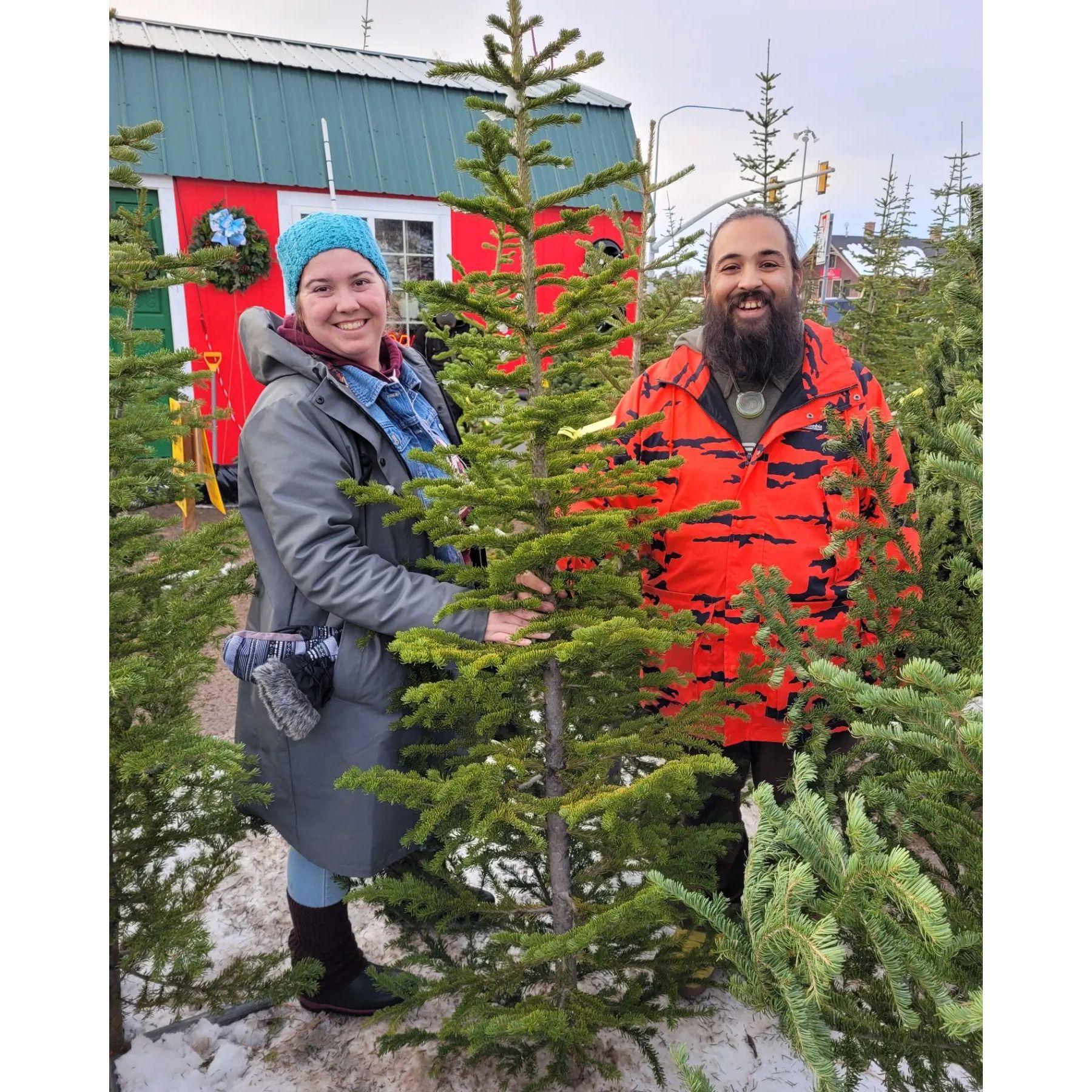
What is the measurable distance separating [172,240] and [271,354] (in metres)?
8.63

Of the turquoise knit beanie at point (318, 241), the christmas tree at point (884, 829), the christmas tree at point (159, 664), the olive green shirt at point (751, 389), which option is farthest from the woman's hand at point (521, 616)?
the turquoise knit beanie at point (318, 241)

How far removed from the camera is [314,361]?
2.35 meters

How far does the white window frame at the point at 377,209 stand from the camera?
10.2m

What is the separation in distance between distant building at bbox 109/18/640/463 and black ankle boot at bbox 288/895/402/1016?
289 inches

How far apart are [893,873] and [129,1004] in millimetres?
3072

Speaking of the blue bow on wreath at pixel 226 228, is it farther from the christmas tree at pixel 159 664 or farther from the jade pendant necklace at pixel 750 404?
the jade pendant necklace at pixel 750 404

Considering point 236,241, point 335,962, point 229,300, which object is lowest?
point 335,962

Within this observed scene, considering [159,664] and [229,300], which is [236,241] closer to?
[229,300]

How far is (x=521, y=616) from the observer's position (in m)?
2.19

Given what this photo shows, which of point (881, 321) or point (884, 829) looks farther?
point (881, 321)

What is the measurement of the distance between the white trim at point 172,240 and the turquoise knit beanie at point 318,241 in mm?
7519

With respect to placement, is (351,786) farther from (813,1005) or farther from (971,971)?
(971,971)

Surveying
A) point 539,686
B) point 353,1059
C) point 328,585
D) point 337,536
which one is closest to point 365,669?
point 328,585
